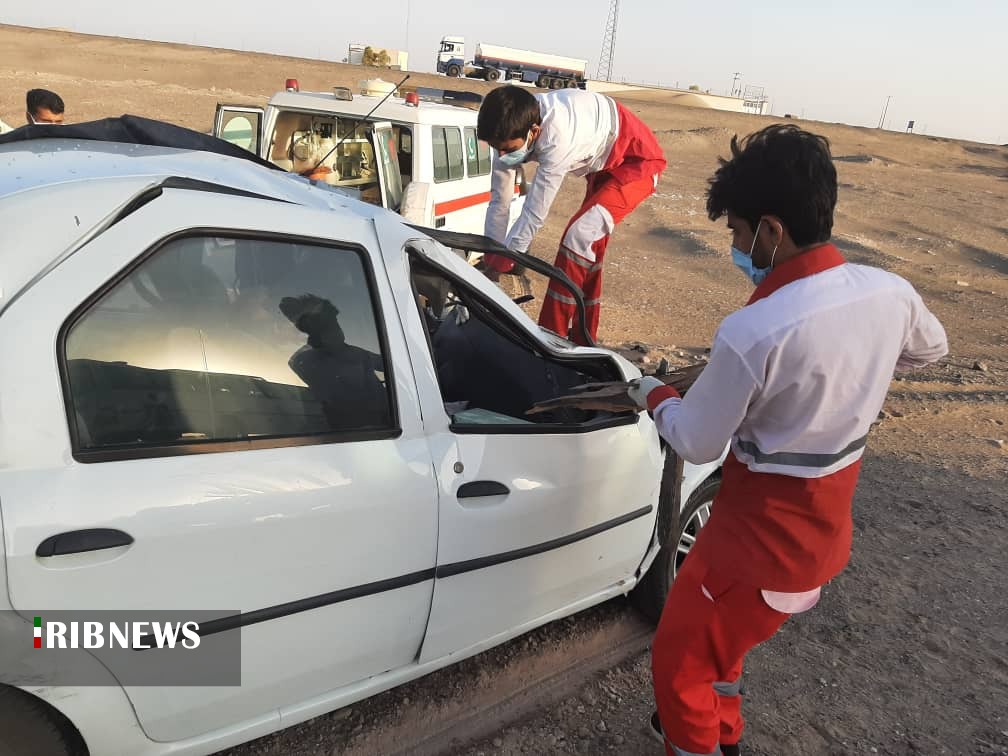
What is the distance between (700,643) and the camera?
1.97 meters

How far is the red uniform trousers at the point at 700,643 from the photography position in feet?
6.40

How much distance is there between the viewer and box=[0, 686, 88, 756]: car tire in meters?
1.58

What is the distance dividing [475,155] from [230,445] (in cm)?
728

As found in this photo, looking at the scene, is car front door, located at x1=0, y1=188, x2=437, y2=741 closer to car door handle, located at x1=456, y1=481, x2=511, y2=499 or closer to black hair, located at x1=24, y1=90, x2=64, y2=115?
car door handle, located at x1=456, y1=481, x2=511, y2=499

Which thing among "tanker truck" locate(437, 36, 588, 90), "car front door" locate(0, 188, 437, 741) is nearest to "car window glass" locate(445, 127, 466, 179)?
"car front door" locate(0, 188, 437, 741)

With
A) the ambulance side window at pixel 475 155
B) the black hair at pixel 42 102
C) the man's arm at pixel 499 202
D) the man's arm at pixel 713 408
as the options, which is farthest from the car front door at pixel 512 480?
the ambulance side window at pixel 475 155

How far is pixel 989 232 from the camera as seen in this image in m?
16.0

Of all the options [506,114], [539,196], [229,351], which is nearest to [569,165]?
[539,196]

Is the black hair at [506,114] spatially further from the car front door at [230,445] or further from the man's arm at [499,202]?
the car front door at [230,445]

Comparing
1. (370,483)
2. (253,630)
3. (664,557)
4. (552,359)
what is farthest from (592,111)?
(253,630)

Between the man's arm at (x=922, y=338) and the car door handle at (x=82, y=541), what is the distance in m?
1.93

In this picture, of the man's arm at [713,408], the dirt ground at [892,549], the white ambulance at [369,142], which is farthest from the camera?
the white ambulance at [369,142]

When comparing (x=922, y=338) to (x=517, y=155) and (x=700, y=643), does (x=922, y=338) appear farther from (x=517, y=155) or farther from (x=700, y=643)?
(x=517, y=155)

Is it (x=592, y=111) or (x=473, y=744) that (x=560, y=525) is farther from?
(x=592, y=111)
